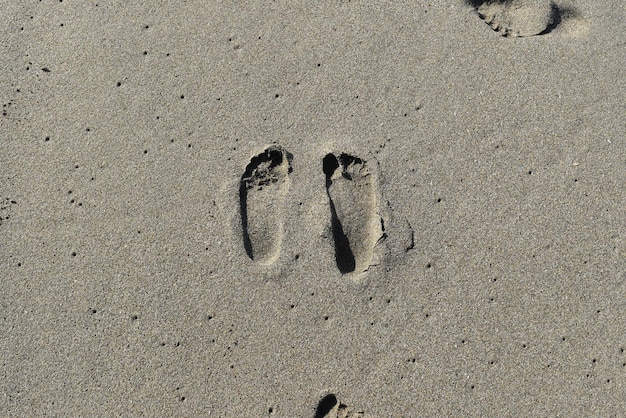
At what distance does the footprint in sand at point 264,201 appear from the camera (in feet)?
6.91

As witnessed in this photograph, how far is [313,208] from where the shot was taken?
2119 millimetres

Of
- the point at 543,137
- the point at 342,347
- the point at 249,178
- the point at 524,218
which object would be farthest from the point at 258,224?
the point at 543,137

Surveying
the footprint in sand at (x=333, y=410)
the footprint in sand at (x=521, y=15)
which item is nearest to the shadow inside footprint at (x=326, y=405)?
the footprint in sand at (x=333, y=410)

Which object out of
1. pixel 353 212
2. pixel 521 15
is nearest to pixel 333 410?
pixel 353 212

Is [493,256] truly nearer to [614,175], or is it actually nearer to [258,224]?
[614,175]

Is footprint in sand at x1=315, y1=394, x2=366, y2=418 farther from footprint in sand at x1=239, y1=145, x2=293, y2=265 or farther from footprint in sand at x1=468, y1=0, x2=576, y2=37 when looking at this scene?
footprint in sand at x1=468, y1=0, x2=576, y2=37

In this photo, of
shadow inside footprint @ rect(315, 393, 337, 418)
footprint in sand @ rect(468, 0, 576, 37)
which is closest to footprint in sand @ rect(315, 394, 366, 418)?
shadow inside footprint @ rect(315, 393, 337, 418)

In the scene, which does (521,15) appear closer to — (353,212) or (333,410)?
A: (353,212)

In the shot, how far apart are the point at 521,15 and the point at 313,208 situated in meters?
1.22

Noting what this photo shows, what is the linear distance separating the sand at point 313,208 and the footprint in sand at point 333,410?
0.01 metres

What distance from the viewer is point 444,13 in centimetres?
222

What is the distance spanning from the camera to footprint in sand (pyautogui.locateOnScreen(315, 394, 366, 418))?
6.68ft

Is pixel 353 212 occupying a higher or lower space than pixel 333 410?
higher

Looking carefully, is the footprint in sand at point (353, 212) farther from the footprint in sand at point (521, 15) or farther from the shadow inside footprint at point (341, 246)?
the footprint in sand at point (521, 15)
